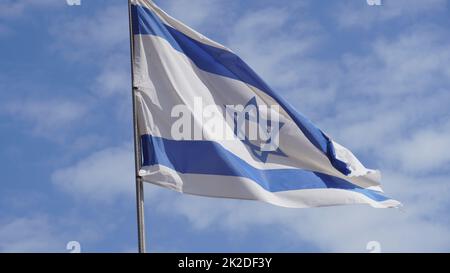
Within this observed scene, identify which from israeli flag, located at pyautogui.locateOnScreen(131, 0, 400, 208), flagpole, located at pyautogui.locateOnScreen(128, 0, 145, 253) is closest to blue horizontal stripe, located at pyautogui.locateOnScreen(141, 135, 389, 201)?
israeli flag, located at pyautogui.locateOnScreen(131, 0, 400, 208)

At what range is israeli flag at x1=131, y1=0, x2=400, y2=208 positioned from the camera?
2092cm

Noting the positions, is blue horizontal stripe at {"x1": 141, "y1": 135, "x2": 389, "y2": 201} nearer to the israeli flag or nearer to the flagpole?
the israeli flag

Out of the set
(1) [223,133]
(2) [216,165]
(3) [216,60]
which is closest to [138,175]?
(2) [216,165]

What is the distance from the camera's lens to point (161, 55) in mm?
21812

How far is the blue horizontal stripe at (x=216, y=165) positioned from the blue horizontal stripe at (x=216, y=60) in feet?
2.37

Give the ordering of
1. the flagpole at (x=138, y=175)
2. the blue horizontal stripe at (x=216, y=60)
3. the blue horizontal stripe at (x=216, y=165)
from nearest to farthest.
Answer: the flagpole at (x=138, y=175)
the blue horizontal stripe at (x=216, y=165)
the blue horizontal stripe at (x=216, y=60)

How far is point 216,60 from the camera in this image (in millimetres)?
22344

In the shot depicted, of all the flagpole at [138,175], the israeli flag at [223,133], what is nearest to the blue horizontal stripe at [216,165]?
the israeli flag at [223,133]

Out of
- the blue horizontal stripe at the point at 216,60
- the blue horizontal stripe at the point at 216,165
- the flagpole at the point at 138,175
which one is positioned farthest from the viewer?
the blue horizontal stripe at the point at 216,60

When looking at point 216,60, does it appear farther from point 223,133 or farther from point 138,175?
point 138,175

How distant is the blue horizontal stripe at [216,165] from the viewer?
20797 mm

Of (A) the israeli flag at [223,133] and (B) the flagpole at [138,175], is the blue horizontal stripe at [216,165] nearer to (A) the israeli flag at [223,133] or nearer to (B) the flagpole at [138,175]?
(A) the israeli flag at [223,133]
